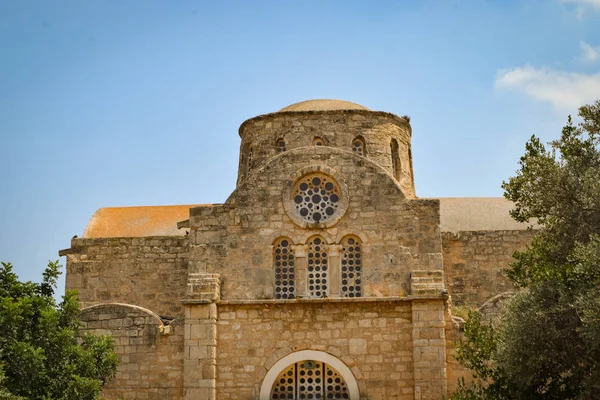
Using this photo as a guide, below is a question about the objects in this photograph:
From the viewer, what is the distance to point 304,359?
19062 millimetres

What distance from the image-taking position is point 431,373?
18547 mm

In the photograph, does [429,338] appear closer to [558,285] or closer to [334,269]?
[334,269]

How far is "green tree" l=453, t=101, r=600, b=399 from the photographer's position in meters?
14.3

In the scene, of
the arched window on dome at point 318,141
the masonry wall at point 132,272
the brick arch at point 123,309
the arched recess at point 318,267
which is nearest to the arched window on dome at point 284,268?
the arched recess at point 318,267

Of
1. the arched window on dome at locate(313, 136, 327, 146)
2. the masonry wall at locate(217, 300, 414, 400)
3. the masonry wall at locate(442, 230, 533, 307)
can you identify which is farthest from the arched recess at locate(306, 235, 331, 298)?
the masonry wall at locate(442, 230, 533, 307)

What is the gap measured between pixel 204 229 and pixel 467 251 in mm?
7061

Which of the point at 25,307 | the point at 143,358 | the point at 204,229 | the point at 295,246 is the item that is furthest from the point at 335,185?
the point at 25,307

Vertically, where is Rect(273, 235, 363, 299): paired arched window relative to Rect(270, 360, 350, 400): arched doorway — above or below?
above

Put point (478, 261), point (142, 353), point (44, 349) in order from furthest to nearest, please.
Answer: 1. point (478, 261)
2. point (142, 353)
3. point (44, 349)

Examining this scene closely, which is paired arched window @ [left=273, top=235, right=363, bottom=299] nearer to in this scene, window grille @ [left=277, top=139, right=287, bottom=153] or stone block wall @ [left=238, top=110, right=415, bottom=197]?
stone block wall @ [left=238, top=110, right=415, bottom=197]

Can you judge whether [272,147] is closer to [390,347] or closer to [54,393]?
[390,347]

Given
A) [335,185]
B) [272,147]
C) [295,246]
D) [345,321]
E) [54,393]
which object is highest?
[272,147]

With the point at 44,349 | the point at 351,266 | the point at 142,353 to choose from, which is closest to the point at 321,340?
the point at 351,266

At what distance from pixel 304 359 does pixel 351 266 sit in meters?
2.28
